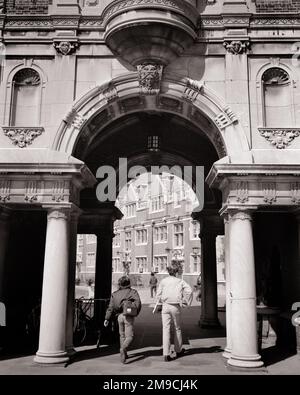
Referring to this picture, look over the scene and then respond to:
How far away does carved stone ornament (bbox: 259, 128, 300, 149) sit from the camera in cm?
953

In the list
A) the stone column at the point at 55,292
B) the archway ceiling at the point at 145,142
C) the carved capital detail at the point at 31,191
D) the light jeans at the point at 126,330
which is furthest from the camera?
the archway ceiling at the point at 145,142

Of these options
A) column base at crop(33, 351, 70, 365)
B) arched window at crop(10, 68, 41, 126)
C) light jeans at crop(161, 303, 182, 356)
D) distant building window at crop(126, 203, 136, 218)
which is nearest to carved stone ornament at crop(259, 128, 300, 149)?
light jeans at crop(161, 303, 182, 356)

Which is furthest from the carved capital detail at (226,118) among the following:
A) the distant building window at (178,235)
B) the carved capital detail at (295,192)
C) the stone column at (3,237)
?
the distant building window at (178,235)

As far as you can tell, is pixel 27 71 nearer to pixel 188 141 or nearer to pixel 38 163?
pixel 38 163

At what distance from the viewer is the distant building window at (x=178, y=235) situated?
46950 millimetres

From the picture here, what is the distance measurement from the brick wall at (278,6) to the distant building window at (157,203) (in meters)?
41.8

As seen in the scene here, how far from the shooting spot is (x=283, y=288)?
11.1m

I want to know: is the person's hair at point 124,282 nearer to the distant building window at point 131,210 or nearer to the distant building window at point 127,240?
the distant building window at point 127,240

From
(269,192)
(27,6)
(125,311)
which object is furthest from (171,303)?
(27,6)

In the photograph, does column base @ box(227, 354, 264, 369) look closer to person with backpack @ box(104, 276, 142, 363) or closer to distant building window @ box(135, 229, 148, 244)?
person with backpack @ box(104, 276, 142, 363)

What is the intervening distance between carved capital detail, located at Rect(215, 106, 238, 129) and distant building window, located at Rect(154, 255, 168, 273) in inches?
1578

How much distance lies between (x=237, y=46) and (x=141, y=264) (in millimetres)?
45831

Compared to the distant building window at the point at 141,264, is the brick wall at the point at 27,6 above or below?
above

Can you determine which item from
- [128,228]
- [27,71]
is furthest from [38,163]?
[128,228]
